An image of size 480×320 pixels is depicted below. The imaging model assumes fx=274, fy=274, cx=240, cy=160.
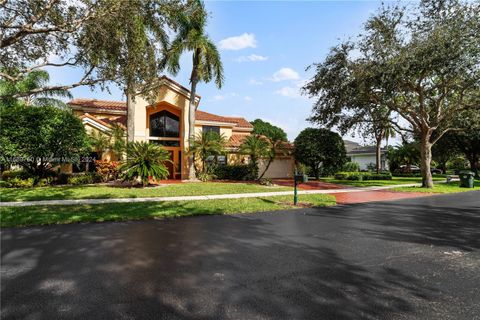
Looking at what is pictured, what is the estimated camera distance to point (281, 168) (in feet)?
90.6

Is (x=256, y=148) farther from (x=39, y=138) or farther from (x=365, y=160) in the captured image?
(x=365, y=160)

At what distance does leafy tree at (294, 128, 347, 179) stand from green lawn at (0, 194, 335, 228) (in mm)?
12941

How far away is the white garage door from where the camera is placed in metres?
27.1

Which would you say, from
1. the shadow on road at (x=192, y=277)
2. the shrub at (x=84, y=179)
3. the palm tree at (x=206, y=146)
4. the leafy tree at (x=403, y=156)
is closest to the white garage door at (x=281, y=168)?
the palm tree at (x=206, y=146)

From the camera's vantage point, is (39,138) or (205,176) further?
(205,176)

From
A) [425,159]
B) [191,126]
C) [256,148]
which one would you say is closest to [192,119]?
[191,126]

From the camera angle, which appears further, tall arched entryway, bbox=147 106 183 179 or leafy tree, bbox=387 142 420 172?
leafy tree, bbox=387 142 420 172

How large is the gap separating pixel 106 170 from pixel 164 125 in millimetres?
6424

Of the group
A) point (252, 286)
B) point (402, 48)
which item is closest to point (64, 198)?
point (252, 286)

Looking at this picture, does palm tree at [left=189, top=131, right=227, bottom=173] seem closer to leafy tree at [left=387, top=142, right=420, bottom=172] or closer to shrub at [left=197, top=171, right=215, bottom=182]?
shrub at [left=197, top=171, right=215, bottom=182]

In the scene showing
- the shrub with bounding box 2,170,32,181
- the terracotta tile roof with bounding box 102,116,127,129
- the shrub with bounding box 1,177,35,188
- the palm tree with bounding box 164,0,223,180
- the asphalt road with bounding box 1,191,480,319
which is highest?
the palm tree with bounding box 164,0,223,180

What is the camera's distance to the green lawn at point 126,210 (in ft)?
25.5

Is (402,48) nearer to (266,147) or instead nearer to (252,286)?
(266,147)

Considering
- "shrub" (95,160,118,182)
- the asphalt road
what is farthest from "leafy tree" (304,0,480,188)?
"shrub" (95,160,118,182)
